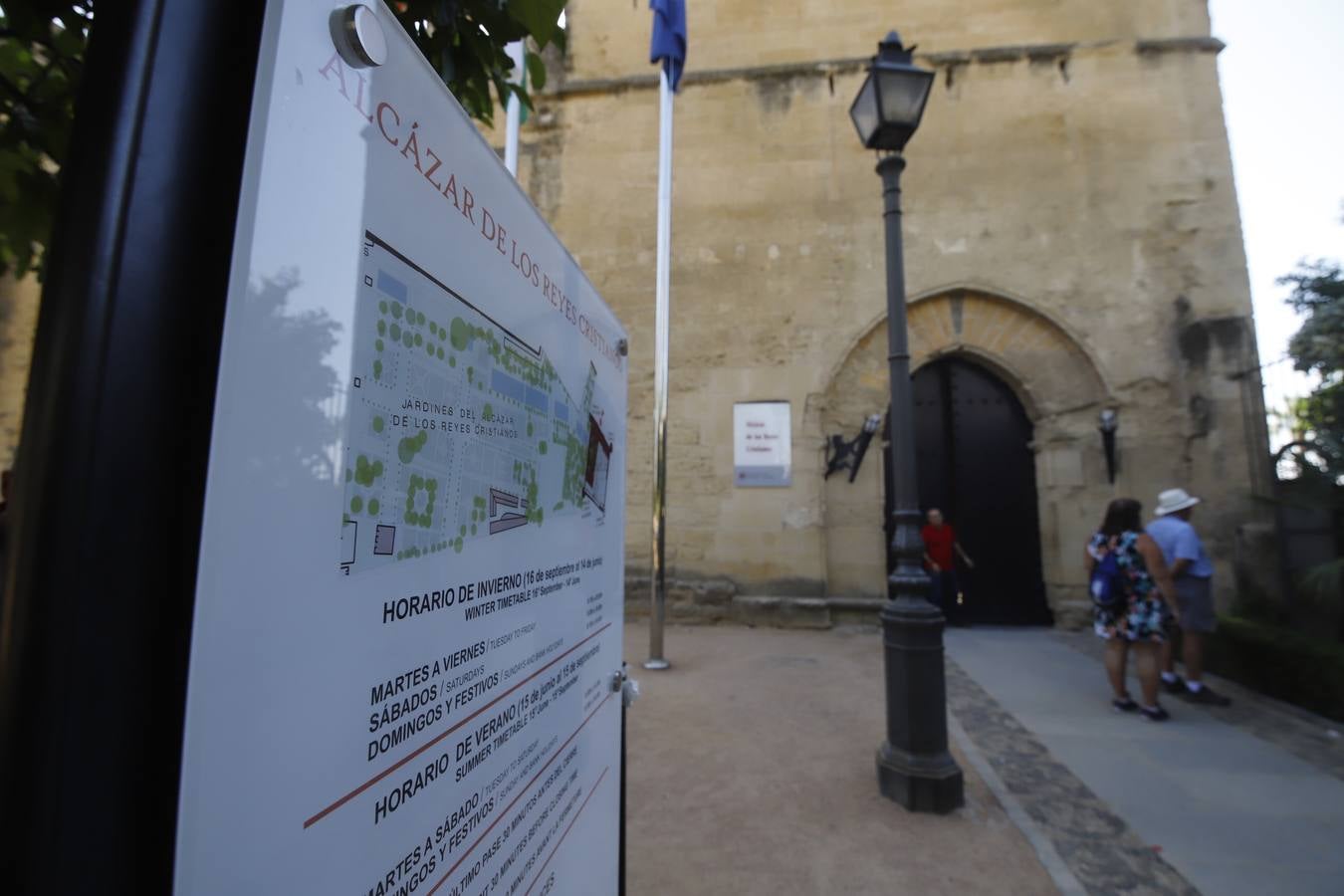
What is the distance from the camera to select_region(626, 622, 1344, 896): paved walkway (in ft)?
9.18

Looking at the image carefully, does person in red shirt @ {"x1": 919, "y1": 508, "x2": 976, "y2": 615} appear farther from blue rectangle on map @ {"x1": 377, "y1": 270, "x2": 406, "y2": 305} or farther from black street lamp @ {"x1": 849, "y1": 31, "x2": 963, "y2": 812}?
blue rectangle on map @ {"x1": 377, "y1": 270, "x2": 406, "y2": 305}

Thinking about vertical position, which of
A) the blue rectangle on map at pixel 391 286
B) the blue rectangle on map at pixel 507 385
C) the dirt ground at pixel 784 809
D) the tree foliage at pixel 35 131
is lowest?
the dirt ground at pixel 784 809

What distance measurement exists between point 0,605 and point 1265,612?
880 centimetres

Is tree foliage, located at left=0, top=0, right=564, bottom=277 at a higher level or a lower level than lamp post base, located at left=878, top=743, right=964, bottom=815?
higher

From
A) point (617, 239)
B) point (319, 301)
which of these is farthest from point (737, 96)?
point (319, 301)

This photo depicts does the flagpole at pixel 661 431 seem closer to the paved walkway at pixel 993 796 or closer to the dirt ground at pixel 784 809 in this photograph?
the paved walkway at pixel 993 796

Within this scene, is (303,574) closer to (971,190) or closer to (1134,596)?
(1134,596)

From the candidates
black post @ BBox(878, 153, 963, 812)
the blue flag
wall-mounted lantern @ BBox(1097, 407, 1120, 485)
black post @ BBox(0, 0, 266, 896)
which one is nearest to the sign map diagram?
black post @ BBox(0, 0, 266, 896)

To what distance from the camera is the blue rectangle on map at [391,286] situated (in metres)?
0.84

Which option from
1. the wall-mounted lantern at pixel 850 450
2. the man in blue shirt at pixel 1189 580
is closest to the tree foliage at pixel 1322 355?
the man in blue shirt at pixel 1189 580

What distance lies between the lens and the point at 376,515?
2.69 feet

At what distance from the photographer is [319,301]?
716mm

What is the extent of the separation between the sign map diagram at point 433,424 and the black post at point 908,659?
2879mm

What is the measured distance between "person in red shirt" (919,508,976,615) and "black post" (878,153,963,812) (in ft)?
14.8
